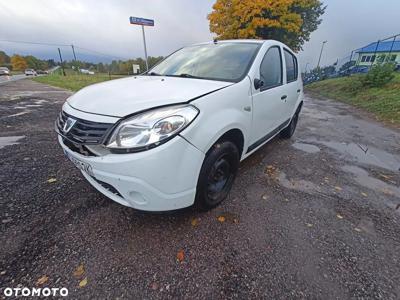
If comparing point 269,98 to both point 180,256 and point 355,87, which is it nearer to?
point 180,256

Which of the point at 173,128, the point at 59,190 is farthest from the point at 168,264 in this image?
the point at 59,190

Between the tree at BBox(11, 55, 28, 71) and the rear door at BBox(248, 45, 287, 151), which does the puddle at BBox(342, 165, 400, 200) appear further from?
the tree at BBox(11, 55, 28, 71)


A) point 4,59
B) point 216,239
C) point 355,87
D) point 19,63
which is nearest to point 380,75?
point 355,87

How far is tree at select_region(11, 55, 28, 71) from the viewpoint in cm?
8386

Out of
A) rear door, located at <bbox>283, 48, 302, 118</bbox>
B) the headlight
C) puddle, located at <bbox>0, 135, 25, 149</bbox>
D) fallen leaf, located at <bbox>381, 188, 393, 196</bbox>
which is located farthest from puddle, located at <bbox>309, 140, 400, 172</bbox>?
puddle, located at <bbox>0, 135, 25, 149</bbox>

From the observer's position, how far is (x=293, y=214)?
2.25 metres

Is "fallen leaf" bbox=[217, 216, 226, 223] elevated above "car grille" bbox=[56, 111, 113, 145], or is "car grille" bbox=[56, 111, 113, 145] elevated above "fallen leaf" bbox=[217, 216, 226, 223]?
"car grille" bbox=[56, 111, 113, 145]

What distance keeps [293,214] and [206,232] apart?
1.05 m

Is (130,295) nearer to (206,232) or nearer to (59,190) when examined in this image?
(206,232)

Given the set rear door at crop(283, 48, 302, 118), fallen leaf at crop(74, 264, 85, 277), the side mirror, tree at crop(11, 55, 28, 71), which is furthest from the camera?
→ tree at crop(11, 55, 28, 71)

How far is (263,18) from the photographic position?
16000 millimetres

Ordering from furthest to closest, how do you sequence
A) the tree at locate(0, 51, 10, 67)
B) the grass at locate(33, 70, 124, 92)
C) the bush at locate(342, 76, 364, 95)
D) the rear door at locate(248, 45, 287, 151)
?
the tree at locate(0, 51, 10, 67), the grass at locate(33, 70, 124, 92), the bush at locate(342, 76, 364, 95), the rear door at locate(248, 45, 287, 151)

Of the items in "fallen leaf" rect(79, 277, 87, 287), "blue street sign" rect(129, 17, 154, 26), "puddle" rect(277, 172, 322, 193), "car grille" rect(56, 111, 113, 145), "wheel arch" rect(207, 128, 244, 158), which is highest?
"blue street sign" rect(129, 17, 154, 26)

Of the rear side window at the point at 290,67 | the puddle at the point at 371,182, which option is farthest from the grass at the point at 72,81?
the puddle at the point at 371,182
